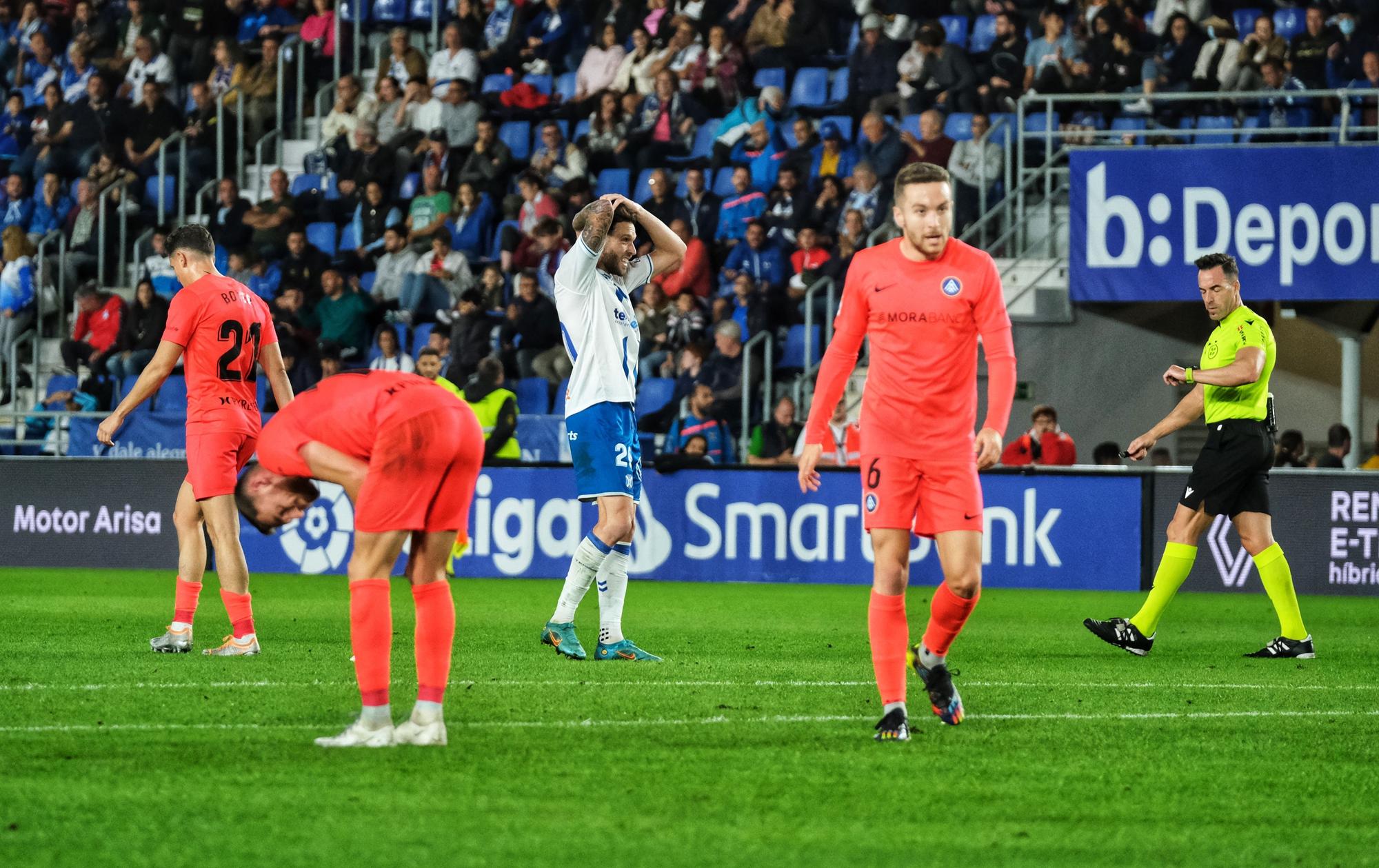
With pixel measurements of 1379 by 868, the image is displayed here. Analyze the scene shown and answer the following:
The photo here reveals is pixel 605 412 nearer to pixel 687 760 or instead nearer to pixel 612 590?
pixel 612 590

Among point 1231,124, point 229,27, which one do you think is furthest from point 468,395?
point 229,27

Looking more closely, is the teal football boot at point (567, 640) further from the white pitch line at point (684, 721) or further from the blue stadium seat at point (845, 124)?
the blue stadium seat at point (845, 124)

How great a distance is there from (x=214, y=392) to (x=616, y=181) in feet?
41.7

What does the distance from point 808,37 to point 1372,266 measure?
7.70 metres

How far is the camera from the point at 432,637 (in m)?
6.53

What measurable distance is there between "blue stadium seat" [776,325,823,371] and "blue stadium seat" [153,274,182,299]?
795cm

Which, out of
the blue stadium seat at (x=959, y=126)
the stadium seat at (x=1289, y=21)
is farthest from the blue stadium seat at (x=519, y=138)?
the stadium seat at (x=1289, y=21)

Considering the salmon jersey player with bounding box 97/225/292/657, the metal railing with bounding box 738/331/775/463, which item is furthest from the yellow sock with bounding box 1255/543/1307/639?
the metal railing with bounding box 738/331/775/463

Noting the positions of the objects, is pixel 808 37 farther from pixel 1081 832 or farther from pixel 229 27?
pixel 1081 832

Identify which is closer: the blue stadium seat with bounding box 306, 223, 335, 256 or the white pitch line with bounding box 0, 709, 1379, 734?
the white pitch line with bounding box 0, 709, 1379, 734

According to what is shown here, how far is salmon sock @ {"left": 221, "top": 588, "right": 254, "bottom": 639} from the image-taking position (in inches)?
389

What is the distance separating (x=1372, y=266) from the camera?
59.1 feet

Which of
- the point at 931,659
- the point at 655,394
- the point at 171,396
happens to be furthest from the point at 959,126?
the point at 931,659

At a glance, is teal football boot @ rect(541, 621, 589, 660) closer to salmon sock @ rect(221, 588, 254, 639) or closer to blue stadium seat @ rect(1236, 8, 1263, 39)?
salmon sock @ rect(221, 588, 254, 639)
